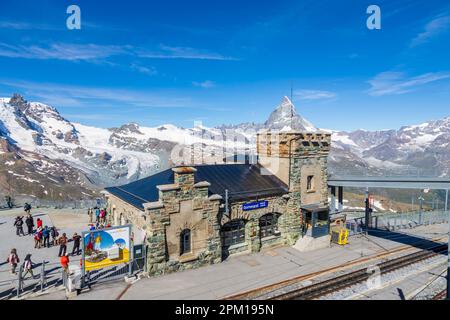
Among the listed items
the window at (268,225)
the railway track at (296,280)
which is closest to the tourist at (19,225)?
the railway track at (296,280)

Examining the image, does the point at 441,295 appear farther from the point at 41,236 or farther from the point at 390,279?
the point at 41,236

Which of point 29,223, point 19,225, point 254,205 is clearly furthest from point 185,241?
point 19,225

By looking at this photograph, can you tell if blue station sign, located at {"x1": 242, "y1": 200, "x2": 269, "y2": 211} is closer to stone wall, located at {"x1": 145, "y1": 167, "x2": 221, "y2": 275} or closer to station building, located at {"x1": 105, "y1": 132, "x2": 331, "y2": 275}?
station building, located at {"x1": 105, "y1": 132, "x2": 331, "y2": 275}

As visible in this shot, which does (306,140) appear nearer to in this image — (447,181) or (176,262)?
(447,181)

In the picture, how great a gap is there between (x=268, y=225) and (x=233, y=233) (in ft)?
11.3

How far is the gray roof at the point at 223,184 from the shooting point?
22.3m

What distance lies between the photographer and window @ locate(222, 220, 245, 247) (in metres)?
22.6

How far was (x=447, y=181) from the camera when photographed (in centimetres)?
2097

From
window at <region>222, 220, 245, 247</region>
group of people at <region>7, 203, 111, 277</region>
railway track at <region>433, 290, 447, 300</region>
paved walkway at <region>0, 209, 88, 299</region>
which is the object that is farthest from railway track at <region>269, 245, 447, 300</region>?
paved walkway at <region>0, 209, 88, 299</region>

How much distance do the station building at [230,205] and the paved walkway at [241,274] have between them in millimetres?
970

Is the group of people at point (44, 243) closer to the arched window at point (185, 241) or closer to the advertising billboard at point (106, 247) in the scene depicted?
the advertising billboard at point (106, 247)

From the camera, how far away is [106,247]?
17.9 meters

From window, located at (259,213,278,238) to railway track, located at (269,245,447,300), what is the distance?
643 centimetres
